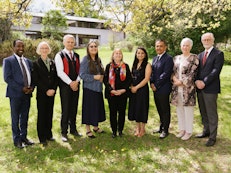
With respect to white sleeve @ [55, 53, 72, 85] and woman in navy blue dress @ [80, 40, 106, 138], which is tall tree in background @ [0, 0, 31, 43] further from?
woman in navy blue dress @ [80, 40, 106, 138]

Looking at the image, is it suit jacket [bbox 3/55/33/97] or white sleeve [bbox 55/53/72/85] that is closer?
suit jacket [bbox 3/55/33/97]

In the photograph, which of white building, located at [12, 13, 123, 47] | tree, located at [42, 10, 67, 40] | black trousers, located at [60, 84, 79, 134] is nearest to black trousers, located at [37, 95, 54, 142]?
black trousers, located at [60, 84, 79, 134]

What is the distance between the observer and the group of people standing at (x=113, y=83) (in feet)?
15.5

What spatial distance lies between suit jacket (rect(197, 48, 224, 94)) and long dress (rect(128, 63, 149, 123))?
1157 mm

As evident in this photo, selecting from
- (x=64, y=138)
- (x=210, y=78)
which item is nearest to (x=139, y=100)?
(x=210, y=78)

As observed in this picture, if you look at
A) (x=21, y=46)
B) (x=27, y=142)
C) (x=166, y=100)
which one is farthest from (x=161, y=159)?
(x=21, y=46)

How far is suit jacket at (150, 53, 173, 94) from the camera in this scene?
16.5 feet

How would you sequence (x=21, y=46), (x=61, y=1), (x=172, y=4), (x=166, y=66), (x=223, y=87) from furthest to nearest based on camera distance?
(x=223, y=87) < (x=172, y=4) < (x=61, y=1) < (x=166, y=66) < (x=21, y=46)

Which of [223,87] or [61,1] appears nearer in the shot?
[61,1]

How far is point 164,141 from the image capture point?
17.4 ft

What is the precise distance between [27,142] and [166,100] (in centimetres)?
297

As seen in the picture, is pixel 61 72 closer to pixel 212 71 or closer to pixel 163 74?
pixel 163 74

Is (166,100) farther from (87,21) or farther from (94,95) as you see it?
(87,21)

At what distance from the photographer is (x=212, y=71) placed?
477 centimetres
